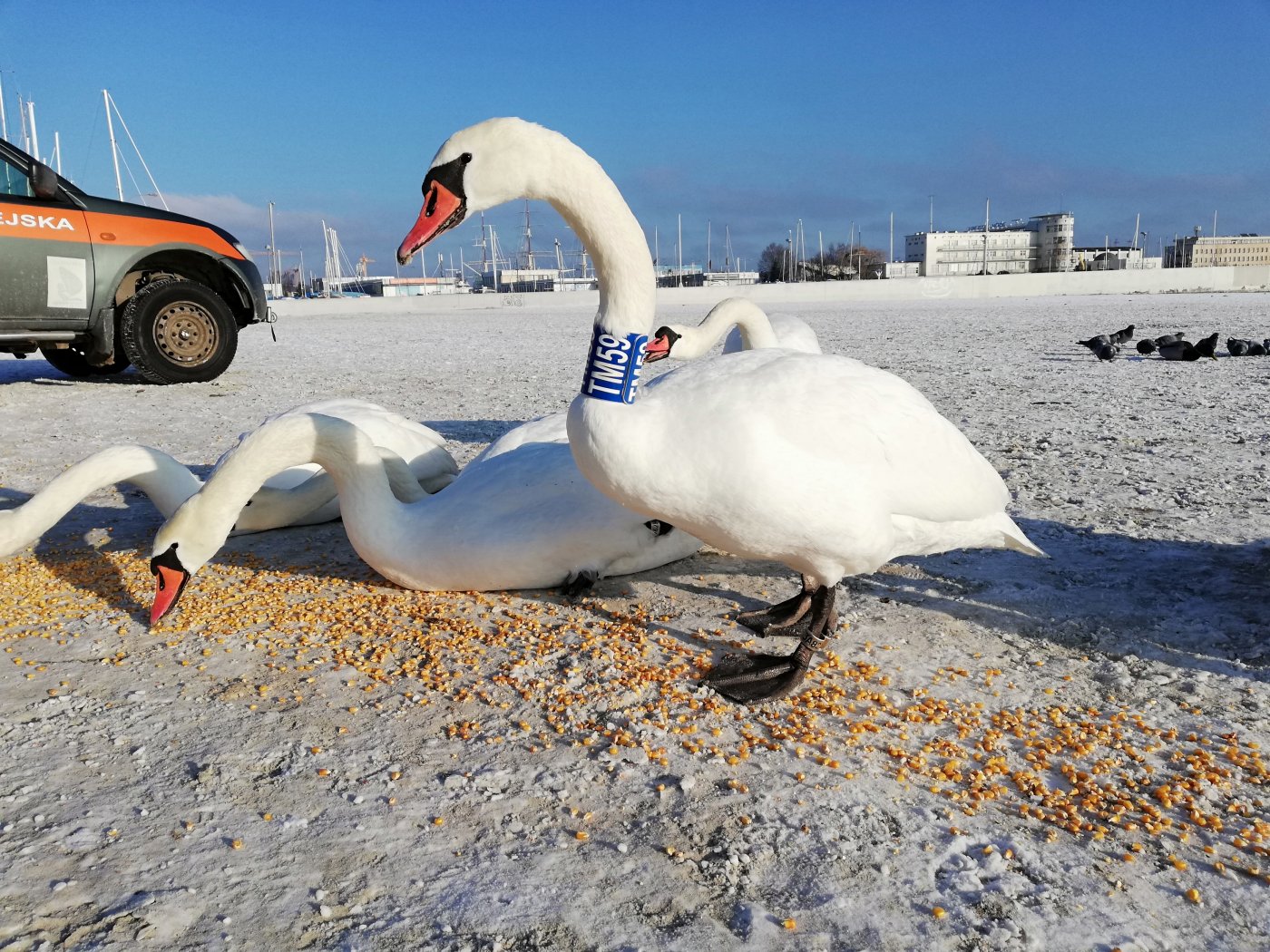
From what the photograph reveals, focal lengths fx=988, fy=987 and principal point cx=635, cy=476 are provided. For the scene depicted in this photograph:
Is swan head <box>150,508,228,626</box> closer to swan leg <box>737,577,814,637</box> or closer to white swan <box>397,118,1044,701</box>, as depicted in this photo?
white swan <box>397,118,1044,701</box>

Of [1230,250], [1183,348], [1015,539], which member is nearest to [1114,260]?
[1230,250]

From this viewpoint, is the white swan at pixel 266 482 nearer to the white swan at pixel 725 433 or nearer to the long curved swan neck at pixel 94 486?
the long curved swan neck at pixel 94 486

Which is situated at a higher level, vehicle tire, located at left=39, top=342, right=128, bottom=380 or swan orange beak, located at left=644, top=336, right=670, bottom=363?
swan orange beak, located at left=644, top=336, right=670, bottom=363

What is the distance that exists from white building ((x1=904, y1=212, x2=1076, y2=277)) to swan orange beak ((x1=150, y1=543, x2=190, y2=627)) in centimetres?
12195

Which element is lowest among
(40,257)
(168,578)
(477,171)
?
(168,578)

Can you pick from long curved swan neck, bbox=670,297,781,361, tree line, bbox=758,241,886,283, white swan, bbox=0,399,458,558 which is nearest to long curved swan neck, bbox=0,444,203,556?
white swan, bbox=0,399,458,558

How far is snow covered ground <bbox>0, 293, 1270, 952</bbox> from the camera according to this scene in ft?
7.18

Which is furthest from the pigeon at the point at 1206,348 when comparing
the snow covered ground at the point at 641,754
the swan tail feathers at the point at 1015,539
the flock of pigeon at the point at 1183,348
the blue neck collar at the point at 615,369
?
the blue neck collar at the point at 615,369

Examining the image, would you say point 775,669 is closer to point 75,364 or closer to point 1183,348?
point 75,364

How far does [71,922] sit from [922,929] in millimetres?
1840

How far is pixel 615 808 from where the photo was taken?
8.63 ft

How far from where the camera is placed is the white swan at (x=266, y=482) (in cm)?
443

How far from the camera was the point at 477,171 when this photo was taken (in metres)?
3.09

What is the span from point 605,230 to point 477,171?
0.46 metres
